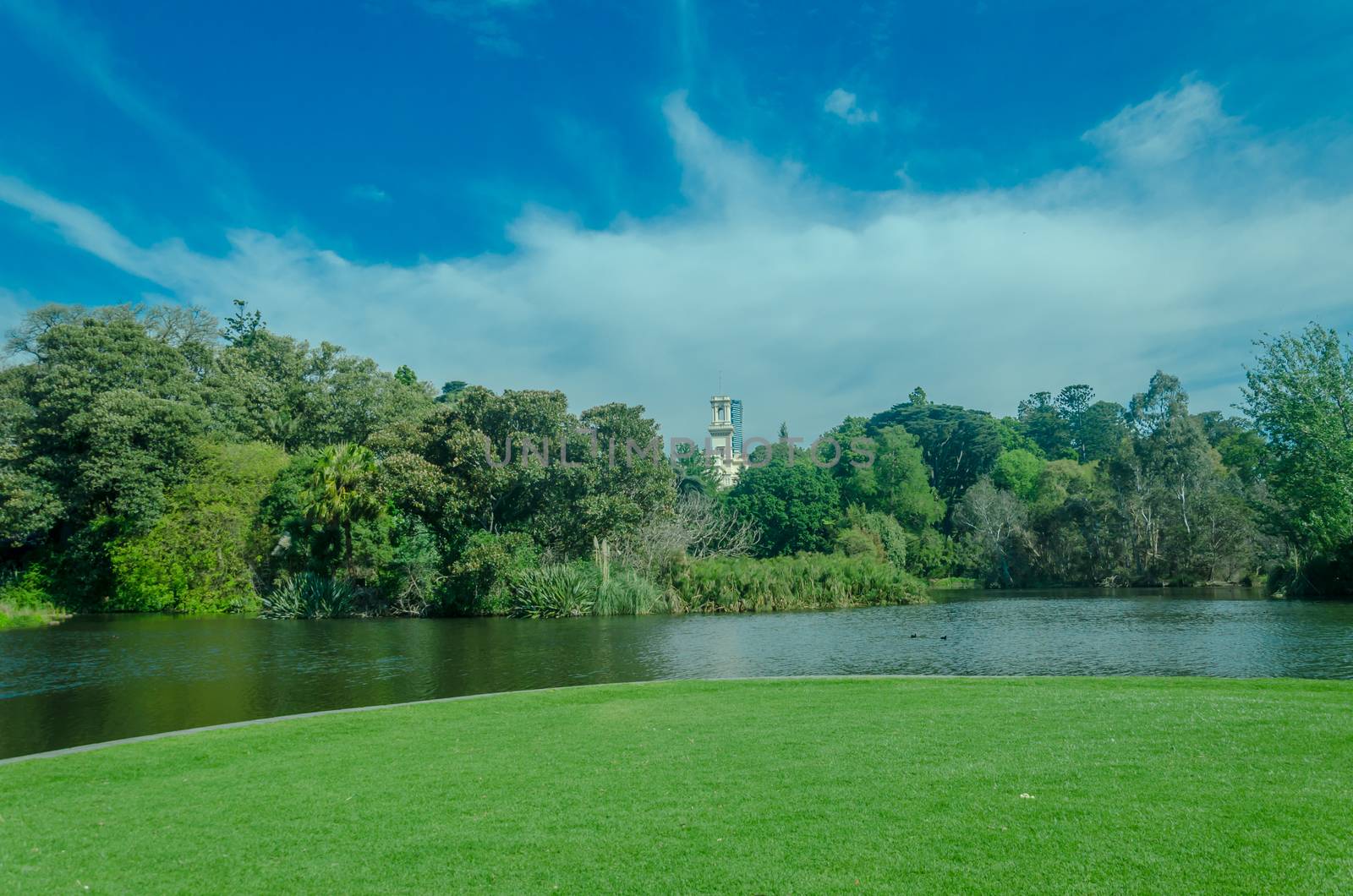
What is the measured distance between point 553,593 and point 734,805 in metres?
27.3

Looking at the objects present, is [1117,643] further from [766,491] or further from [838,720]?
[766,491]

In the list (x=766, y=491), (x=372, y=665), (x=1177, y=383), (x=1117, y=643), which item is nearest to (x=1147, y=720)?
(x=1117, y=643)

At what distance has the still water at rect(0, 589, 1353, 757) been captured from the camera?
13.5 meters

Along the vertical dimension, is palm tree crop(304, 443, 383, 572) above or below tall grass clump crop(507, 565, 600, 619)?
above

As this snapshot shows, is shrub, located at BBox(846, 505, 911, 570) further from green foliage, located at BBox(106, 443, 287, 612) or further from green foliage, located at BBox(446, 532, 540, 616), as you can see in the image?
green foliage, located at BBox(106, 443, 287, 612)

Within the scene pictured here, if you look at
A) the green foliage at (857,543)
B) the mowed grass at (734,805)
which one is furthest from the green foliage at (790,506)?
the mowed grass at (734,805)

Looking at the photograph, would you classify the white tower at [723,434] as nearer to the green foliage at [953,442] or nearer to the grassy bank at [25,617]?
the green foliage at [953,442]

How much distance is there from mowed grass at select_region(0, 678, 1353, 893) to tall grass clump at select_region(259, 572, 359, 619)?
86.0 feet

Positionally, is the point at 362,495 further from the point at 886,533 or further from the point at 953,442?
the point at 953,442

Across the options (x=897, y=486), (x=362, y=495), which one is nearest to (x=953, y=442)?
(x=897, y=486)

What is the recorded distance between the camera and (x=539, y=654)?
19.7 meters

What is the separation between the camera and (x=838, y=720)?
858 centimetres

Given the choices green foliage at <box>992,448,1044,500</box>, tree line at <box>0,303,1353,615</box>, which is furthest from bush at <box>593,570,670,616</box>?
green foliage at <box>992,448,1044,500</box>

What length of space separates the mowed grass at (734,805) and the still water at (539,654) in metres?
5.02
